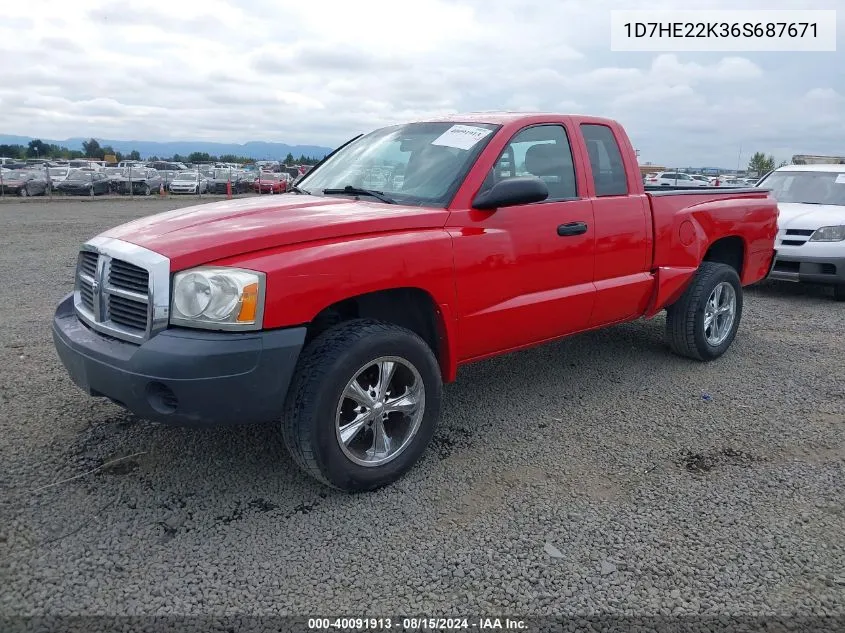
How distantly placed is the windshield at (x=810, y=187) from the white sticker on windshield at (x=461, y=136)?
668cm

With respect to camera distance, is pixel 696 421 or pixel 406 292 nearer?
pixel 406 292

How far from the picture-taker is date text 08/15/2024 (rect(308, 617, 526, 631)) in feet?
7.72

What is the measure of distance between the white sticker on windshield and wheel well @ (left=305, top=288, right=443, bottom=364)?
3.26 feet

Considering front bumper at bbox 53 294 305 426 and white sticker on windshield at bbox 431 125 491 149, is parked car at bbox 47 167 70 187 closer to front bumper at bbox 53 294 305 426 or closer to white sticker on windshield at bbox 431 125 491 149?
white sticker on windshield at bbox 431 125 491 149

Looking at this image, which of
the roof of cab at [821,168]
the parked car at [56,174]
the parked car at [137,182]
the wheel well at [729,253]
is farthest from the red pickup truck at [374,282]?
the parked car at [137,182]

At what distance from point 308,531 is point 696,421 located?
255 cm

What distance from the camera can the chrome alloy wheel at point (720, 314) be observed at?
529 cm

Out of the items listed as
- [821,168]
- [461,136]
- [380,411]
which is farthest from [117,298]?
[821,168]

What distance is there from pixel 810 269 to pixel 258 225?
7.22 meters

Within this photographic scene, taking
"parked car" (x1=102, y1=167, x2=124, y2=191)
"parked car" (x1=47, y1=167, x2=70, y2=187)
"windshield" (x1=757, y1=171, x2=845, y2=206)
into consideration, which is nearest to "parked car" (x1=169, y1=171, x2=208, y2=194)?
"parked car" (x1=102, y1=167, x2=124, y2=191)

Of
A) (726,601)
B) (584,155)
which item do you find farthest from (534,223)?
(726,601)

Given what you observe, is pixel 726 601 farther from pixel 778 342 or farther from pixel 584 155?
pixel 778 342

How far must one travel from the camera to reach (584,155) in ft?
14.2

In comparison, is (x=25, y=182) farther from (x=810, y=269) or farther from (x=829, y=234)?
(x=829, y=234)
